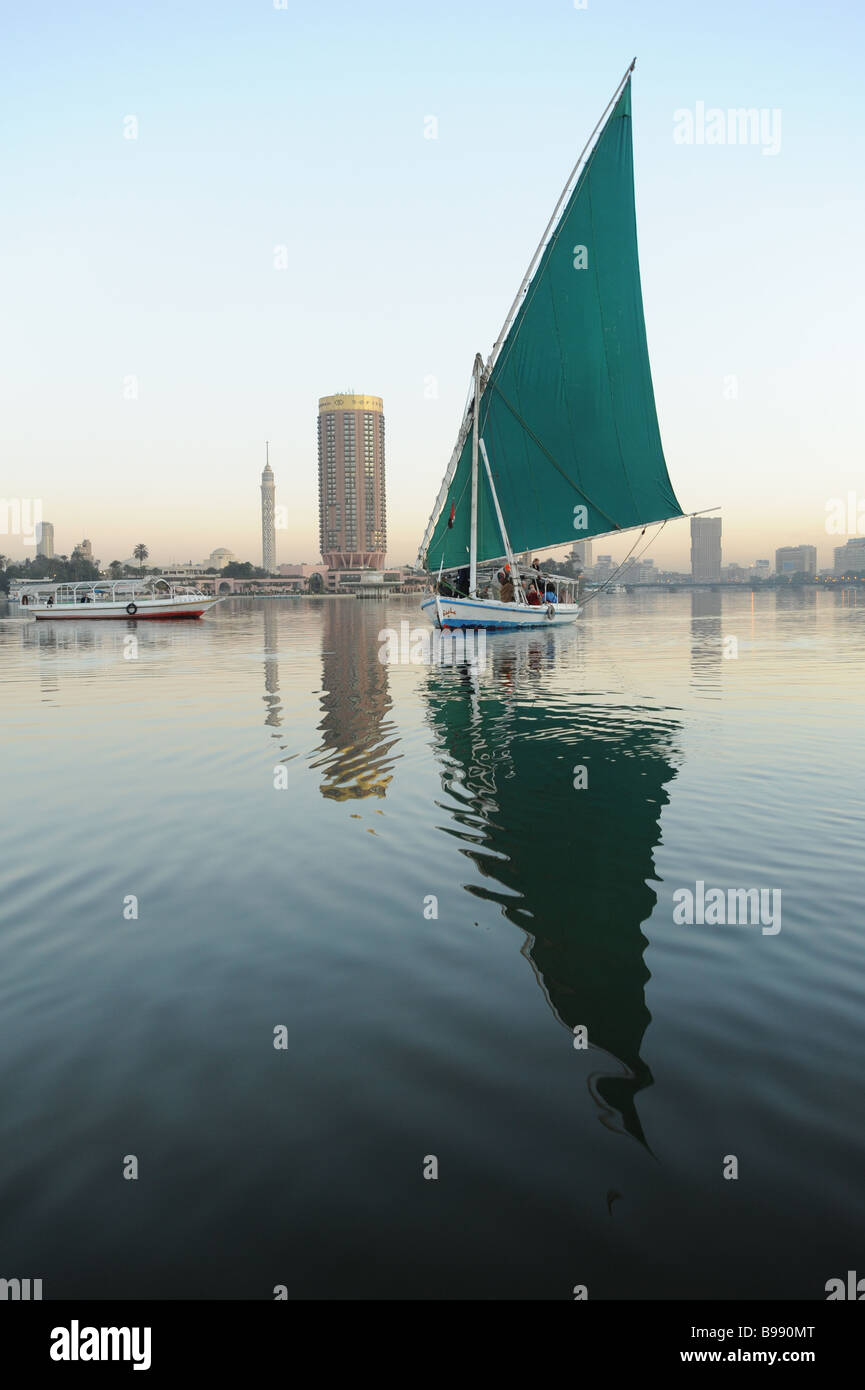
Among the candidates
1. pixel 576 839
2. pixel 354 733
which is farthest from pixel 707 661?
pixel 576 839

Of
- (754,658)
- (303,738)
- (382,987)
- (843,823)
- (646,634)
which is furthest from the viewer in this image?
(646,634)

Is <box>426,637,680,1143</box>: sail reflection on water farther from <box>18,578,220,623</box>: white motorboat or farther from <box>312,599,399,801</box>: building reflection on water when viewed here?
<box>18,578,220,623</box>: white motorboat

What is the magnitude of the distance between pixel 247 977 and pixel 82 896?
299cm

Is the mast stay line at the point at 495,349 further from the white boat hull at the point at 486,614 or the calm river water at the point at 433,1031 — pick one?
the calm river water at the point at 433,1031

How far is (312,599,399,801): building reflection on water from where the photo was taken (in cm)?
1526

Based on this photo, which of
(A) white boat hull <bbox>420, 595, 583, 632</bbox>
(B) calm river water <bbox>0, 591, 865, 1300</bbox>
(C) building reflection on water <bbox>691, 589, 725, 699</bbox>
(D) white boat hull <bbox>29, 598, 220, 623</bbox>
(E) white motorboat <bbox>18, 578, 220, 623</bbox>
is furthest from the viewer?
(E) white motorboat <bbox>18, 578, 220, 623</bbox>

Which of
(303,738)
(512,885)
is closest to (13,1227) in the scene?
(512,885)

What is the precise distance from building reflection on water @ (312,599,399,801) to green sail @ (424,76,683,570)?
18.1 metres

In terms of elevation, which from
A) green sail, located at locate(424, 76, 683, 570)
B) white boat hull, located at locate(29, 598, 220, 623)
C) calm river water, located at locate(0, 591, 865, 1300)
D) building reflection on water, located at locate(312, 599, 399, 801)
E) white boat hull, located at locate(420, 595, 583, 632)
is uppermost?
green sail, located at locate(424, 76, 683, 570)

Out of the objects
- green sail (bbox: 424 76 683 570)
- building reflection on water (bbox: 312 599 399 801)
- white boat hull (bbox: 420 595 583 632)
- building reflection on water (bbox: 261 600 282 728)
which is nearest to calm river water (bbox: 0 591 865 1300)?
building reflection on water (bbox: 312 599 399 801)

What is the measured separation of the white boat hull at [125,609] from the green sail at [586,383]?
5517 cm

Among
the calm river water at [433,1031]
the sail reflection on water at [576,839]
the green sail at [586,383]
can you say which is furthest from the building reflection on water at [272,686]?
the green sail at [586,383]
